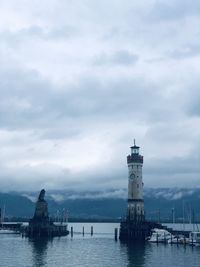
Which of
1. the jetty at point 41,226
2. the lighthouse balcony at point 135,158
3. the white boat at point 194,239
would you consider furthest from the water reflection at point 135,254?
the jetty at point 41,226

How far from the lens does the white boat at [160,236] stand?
13562 cm

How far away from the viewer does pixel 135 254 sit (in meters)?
106

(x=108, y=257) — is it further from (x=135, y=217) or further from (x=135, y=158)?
(x=135, y=158)

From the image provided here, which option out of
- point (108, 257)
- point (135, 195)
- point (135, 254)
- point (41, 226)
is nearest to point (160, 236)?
point (135, 195)

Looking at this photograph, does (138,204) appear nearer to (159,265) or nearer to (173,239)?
(173,239)

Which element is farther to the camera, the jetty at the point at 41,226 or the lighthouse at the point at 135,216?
the jetty at the point at 41,226

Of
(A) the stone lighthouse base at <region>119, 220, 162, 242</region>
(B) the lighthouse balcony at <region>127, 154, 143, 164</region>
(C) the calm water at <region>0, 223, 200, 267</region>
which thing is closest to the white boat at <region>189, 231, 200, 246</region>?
(C) the calm water at <region>0, 223, 200, 267</region>

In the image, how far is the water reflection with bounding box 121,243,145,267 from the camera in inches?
3631

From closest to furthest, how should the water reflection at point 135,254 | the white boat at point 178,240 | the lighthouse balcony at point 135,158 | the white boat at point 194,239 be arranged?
the water reflection at point 135,254, the white boat at point 194,239, the white boat at point 178,240, the lighthouse balcony at point 135,158

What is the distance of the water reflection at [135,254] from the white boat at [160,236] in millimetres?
6260

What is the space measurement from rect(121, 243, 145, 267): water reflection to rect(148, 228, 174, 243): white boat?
6.26 meters

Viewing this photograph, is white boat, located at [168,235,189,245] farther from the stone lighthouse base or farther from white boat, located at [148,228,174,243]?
the stone lighthouse base

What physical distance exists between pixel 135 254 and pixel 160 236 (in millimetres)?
31902

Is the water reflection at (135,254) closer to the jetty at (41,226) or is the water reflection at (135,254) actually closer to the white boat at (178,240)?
the white boat at (178,240)
